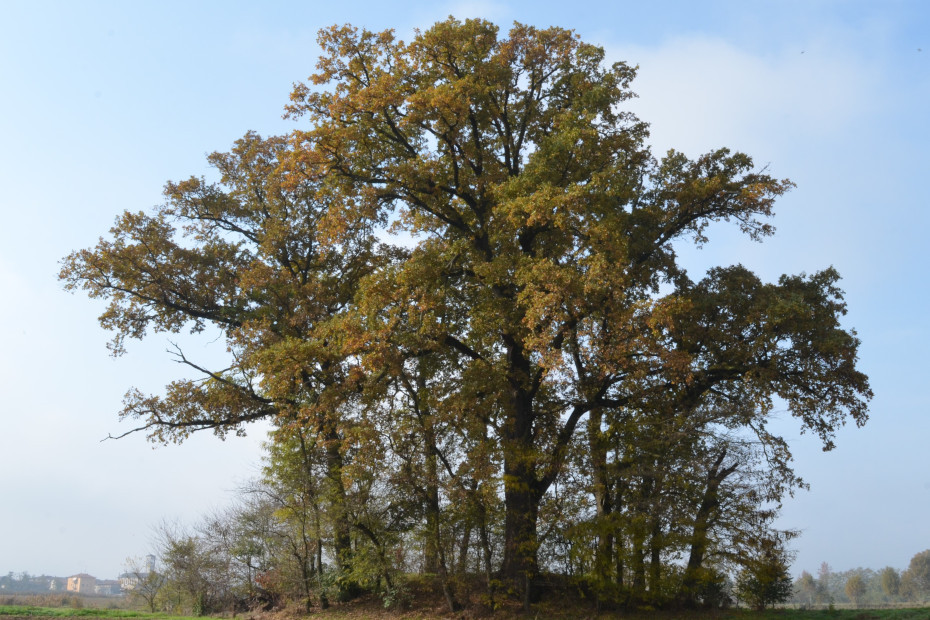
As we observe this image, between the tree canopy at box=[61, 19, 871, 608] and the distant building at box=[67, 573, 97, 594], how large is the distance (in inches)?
2507

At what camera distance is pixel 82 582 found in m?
71.7

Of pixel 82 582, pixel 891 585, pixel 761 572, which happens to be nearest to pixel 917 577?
pixel 891 585

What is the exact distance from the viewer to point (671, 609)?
624 inches

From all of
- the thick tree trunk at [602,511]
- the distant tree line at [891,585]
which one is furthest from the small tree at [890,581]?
the thick tree trunk at [602,511]

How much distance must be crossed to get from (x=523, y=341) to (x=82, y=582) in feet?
248

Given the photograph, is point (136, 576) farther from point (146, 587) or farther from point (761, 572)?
point (761, 572)

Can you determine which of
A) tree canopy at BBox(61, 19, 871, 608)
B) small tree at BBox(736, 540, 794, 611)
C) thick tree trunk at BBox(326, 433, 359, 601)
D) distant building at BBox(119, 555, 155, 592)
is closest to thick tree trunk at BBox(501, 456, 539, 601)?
tree canopy at BBox(61, 19, 871, 608)

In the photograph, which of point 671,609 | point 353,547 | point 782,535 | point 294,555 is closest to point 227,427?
point 294,555

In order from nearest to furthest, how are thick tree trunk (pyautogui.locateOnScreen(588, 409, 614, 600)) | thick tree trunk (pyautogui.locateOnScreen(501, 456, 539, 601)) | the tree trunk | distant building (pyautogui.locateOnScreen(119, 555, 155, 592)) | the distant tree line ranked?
1. the tree trunk
2. thick tree trunk (pyautogui.locateOnScreen(588, 409, 614, 600))
3. thick tree trunk (pyautogui.locateOnScreen(501, 456, 539, 601))
4. distant building (pyautogui.locateOnScreen(119, 555, 155, 592))
5. the distant tree line

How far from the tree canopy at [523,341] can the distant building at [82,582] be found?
6369 centimetres

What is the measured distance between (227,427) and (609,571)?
11.6 metres

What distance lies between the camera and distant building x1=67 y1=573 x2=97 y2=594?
69.3m

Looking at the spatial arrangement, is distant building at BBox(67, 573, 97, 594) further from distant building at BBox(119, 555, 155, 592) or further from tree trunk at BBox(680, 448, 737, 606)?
tree trunk at BBox(680, 448, 737, 606)

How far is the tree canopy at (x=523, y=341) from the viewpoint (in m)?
14.4
